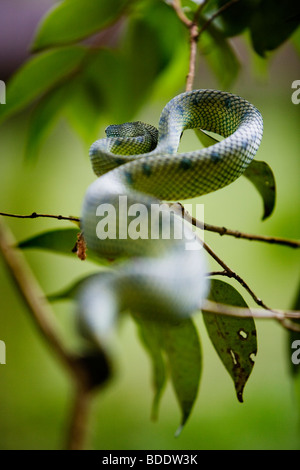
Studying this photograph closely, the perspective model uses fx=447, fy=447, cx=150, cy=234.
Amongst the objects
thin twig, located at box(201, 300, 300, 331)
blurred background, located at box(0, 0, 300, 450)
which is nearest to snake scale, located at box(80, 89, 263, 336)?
thin twig, located at box(201, 300, 300, 331)

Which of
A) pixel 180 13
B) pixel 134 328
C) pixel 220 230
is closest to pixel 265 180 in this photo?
pixel 220 230

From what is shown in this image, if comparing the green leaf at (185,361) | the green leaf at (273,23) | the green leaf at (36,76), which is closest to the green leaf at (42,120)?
the green leaf at (36,76)

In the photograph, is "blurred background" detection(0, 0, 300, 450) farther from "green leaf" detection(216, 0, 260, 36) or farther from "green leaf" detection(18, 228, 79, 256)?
"green leaf" detection(18, 228, 79, 256)

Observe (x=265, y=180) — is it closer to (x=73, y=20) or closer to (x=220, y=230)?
(x=220, y=230)

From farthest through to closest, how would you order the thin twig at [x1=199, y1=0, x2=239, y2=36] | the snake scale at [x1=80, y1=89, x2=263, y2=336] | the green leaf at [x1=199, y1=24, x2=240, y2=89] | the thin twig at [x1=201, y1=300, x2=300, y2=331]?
the green leaf at [x1=199, y1=24, x2=240, y2=89], the thin twig at [x1=199, y1=0, x2=239, y2=36], the thin twig at [x1=201, y1=300, x2=300, y2=331], the snake scale at [x1=80, y1=89, x2=263, y2=336]

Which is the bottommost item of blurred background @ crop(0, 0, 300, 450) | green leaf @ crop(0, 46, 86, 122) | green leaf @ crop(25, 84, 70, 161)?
blurred background @ crop(0, 0, 300, 450)

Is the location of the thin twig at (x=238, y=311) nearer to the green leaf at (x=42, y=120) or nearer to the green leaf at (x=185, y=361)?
the green leaf at (x=185, y=361)
